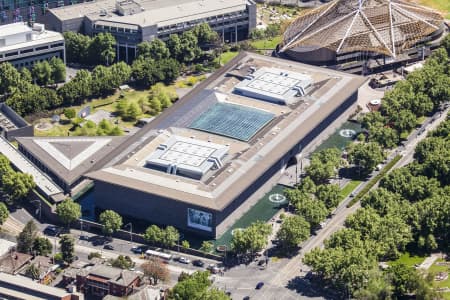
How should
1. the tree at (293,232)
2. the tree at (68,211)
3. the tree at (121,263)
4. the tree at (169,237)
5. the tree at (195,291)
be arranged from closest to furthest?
the tree at (195,291) < the tree at (121,263) < the tree at (293,232) < the tree at (169,237) < the tree at (68,211)

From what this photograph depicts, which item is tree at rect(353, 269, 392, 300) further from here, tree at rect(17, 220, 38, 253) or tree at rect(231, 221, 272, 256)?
tree at rect(17, 220, 38, 253)

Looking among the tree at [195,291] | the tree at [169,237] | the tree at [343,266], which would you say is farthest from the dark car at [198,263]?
the tree at [343,266]

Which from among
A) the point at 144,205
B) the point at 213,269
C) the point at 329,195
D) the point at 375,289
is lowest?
the point at 213,269

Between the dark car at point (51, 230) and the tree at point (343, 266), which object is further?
the dark car at point (51, 230)

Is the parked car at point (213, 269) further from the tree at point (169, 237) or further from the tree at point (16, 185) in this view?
the tree at point (16, 185)

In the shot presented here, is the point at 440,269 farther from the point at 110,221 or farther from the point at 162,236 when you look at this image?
the point at 110,221

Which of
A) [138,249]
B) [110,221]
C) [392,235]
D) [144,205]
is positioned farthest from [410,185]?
[110,221]

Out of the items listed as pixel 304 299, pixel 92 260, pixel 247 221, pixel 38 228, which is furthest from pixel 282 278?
pixel 38 228

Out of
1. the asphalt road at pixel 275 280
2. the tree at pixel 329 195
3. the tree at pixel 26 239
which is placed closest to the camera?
the asphalt road at pixel 275 280
